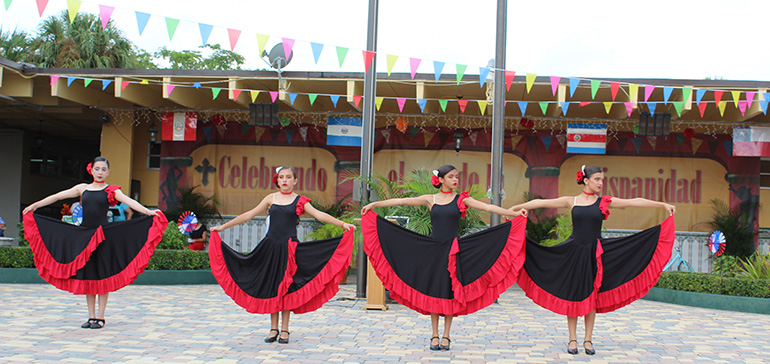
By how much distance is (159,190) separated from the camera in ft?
45.4

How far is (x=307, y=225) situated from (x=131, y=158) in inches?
158

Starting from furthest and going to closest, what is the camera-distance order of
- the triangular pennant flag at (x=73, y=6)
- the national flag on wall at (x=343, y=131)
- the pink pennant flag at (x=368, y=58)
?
the national flag on wall at (x=343, y=131)
the pink pennant flag at (x=368, y=58)
the triangular pennant flag at (x=73, y=6)

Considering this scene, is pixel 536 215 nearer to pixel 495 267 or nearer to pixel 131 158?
pixel 495 267

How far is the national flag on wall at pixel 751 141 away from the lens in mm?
12586

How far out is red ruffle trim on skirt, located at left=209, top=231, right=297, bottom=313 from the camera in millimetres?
5777

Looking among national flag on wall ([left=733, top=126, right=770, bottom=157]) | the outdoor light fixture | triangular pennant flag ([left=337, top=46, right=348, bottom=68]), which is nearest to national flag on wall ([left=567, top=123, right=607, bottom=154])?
the outdoor light fixture

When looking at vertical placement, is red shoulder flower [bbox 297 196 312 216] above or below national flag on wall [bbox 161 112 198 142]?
below

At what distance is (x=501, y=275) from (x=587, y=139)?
801 centimetres

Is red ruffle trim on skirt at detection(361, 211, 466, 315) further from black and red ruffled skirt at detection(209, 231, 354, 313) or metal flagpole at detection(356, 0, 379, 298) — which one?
metal flagpole at detection(356, 0, 379, 298)

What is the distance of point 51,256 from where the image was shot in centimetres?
647

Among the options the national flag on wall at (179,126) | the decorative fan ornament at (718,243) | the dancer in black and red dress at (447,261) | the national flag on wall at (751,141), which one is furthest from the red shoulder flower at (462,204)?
the national flag on wall at (751,141)

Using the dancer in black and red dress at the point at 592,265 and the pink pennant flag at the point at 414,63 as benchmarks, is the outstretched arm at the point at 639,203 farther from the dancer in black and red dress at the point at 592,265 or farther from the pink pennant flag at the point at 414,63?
the pink pennant flag at the point at 414,63

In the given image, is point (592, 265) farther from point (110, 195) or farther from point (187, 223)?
point (187, 223)

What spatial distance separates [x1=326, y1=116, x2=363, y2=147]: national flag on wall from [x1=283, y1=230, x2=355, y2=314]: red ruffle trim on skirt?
741 cm
